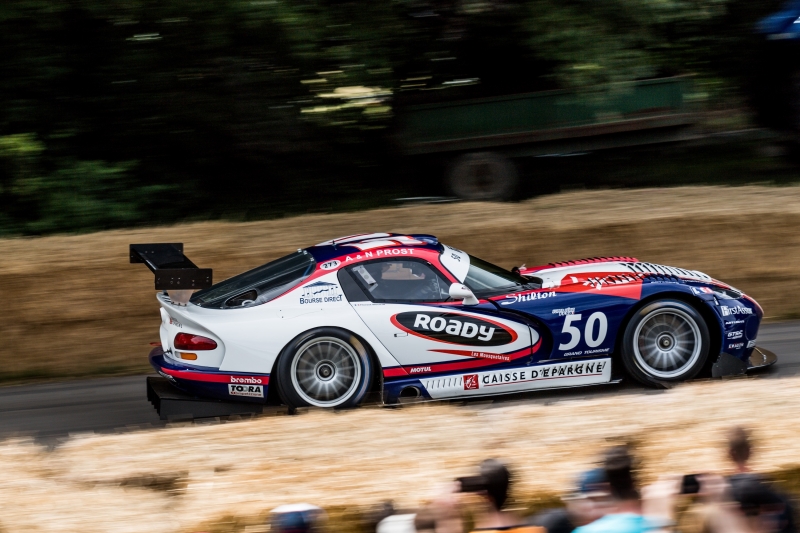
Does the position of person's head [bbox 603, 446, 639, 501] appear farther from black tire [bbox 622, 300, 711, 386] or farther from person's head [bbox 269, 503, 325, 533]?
black tire [bbox 622, 300, 711, 386]

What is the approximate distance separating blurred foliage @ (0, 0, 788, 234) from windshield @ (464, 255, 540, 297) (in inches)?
225

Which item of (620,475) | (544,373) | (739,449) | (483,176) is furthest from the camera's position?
(483,176)

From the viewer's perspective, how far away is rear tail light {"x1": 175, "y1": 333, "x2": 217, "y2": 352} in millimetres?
7207

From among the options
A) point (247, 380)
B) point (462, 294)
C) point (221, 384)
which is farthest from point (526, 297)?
point (221, 384)

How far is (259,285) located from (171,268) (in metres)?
0.74

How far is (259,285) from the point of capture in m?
7.57

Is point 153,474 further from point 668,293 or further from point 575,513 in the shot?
point 668,293

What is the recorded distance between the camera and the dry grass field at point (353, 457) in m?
4.10

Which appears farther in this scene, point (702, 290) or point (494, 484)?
point (702, 290)

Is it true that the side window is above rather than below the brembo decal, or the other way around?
above

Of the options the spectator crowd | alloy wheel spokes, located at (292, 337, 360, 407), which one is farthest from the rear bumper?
the spectator crowd

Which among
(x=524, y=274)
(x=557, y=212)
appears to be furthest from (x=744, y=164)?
(x=524, y=274)

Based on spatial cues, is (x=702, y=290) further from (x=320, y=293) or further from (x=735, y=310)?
(x=320, y=293)

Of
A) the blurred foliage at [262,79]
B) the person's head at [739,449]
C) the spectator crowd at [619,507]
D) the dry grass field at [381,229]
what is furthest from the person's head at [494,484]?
the blurred foliage at [262,79]
